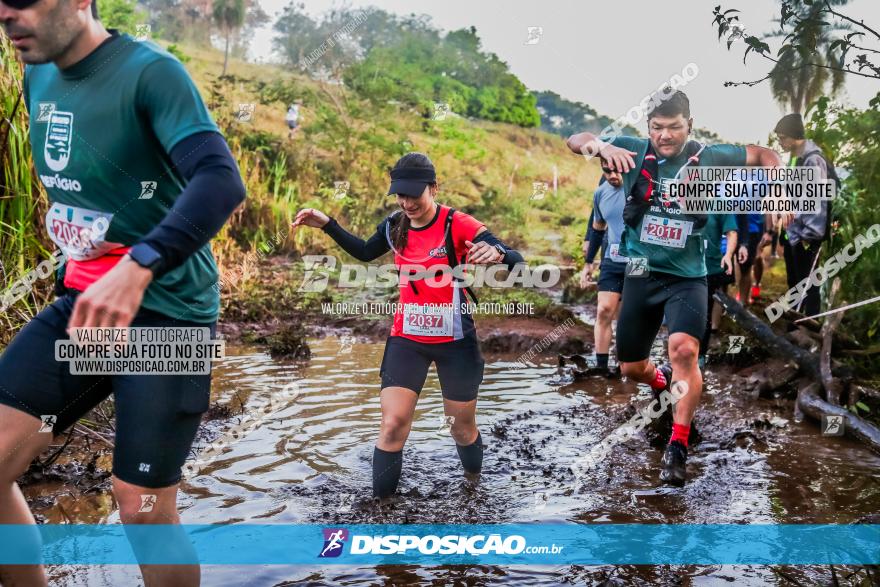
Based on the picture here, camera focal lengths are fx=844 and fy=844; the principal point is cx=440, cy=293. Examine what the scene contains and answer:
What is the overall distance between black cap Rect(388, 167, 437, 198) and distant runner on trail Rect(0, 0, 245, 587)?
202 cm

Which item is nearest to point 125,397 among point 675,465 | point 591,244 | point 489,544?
point 489,544

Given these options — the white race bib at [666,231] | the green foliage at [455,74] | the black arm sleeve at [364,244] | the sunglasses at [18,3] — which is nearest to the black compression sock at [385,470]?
the black arm sleeve at [364,244]

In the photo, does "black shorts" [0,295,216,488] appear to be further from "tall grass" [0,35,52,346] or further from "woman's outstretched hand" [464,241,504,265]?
"tall grass" [0,35,52,346]

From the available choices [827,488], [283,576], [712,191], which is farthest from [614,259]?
[283,576]

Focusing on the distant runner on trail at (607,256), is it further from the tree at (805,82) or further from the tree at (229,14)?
the tree at (229,14)

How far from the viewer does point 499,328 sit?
35.6 feet

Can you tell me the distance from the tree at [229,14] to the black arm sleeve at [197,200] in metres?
21.1

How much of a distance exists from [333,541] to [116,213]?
230cm

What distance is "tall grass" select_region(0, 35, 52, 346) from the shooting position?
5.82m

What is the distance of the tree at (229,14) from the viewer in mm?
22259

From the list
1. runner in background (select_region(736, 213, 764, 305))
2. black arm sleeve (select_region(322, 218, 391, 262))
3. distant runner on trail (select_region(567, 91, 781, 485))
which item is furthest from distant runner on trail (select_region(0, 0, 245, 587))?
runner in background (select_region(736, 213, 764, 305))

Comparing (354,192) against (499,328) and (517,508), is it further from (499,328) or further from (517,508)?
(517,508)

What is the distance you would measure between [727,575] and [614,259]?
176 inches

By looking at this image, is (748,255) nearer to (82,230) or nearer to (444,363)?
(444,363)
